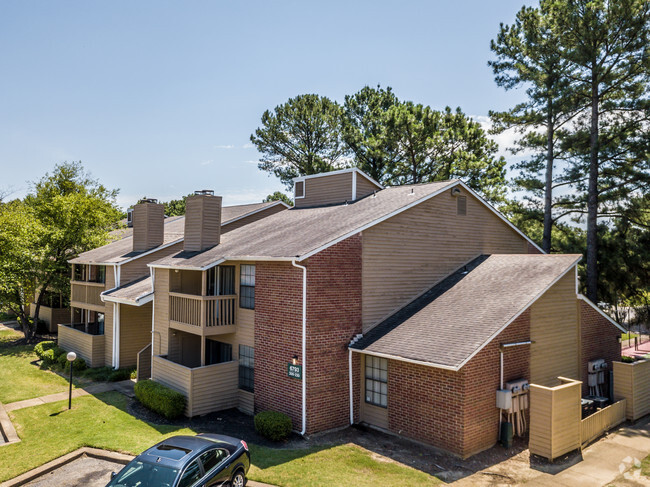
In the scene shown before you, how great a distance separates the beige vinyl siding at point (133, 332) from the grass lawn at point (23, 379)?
281 centimetres

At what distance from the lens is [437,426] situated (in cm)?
1265

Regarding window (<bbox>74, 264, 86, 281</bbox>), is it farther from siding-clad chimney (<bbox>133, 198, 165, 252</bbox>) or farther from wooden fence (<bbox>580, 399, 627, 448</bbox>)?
wooden fence (<bbox>580, 399, 627, 448</bbox>)

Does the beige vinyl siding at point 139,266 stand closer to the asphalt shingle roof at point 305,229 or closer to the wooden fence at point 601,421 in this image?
the asphalt shingle roof at point 305,229

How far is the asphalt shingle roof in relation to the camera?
15109 mm

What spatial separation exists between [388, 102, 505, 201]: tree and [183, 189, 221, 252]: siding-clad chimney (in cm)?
1959

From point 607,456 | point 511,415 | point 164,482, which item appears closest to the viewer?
point 164,482

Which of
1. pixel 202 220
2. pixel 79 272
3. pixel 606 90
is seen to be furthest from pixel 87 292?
pixel 606 90

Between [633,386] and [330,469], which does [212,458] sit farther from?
[633,386]

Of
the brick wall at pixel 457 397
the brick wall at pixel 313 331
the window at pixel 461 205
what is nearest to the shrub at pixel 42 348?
the brick wall at pixel 313 331

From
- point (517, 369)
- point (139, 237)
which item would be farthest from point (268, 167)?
point (517, 369)

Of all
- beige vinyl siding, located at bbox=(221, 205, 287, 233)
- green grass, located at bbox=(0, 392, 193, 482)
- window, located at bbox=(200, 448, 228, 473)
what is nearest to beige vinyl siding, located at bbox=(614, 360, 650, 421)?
window, located at bbox=(200, 448, 228, 473)

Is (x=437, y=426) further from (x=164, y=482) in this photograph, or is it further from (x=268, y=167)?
(x=268, y=167)

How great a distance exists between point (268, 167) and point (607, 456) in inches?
1459

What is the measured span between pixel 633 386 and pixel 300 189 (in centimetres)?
1595
